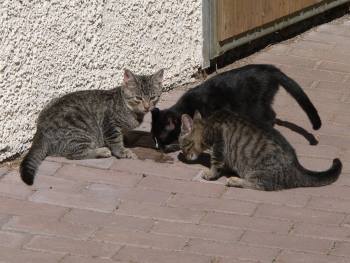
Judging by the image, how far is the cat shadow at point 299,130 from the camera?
8000mm

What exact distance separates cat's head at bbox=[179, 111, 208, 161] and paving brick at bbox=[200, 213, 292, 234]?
905 mm

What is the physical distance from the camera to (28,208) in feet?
21.9

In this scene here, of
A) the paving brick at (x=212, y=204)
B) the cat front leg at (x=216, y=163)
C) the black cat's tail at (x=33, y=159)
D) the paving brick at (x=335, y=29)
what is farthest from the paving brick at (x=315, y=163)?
the paving brick at (x=335, y=29)

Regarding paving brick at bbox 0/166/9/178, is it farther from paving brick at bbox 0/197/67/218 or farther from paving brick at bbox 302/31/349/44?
paving brick at bbox 302/31/349/44

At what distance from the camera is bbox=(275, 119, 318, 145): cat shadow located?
8.00m

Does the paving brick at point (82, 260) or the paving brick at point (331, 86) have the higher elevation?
the paving brick at point (82, 260)

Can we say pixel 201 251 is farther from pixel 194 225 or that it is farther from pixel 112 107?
pixel 112 107

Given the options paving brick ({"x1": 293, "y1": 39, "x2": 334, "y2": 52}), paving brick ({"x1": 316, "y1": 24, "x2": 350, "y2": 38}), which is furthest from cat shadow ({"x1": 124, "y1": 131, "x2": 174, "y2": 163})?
paving brick ({"x1": 316, "y1": 24, "x2": 350, "y2": 38})

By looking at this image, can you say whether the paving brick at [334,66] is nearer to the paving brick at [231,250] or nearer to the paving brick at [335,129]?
the paving brick at [335,129]

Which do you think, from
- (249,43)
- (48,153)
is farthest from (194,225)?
(249,43)

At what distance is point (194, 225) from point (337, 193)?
1.20 metres

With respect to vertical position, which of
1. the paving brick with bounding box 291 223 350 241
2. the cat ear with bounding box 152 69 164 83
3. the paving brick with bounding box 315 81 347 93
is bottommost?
the paving brick with bounding box 315 81 347 93

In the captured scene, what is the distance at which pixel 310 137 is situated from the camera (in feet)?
26.5

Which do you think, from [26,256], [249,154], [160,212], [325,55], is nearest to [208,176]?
[249,154]
